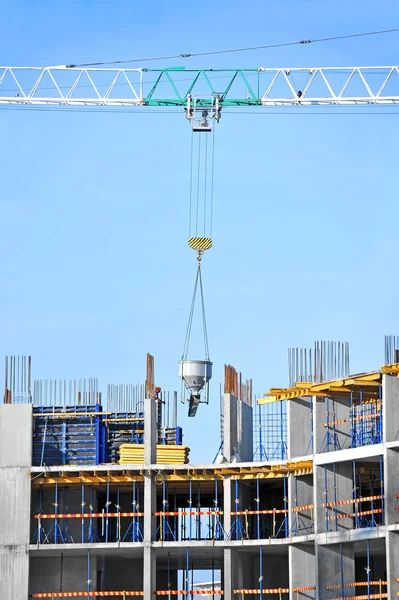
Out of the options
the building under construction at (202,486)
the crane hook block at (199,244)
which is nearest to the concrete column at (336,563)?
the building under construction at (202,486)

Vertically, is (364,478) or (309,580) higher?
(364,478)

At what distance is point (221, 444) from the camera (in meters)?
48.9

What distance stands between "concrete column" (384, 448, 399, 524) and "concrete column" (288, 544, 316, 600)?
474 centimetres

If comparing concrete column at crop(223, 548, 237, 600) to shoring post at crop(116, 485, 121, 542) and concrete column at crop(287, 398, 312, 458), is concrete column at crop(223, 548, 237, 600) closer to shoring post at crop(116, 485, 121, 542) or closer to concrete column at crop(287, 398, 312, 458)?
shoring post at crop(116, 485, 121, 542)

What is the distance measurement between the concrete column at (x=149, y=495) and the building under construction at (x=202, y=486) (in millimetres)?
46

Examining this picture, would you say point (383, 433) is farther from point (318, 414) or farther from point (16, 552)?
point (16, 552)

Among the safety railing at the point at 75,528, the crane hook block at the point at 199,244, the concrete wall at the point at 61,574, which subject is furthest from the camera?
the crane hook block at the point at 199,244

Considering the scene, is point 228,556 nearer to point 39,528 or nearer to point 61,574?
point 61,574

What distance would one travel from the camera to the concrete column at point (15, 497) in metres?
46.4

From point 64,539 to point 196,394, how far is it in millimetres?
7656

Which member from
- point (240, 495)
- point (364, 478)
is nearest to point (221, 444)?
point (240, 495)

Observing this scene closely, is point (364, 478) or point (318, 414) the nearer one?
point (318, 414)

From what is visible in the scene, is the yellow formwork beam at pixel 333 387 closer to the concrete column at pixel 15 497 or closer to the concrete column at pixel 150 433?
the concrete column at pixel 150 433

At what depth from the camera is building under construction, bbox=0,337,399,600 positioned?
44875 millimetres
